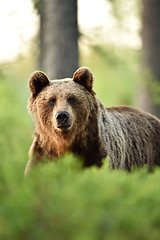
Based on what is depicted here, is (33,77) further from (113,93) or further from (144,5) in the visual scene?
(113,93)

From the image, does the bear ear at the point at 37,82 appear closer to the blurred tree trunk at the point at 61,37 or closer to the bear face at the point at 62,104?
the bear face at the point at 62,104

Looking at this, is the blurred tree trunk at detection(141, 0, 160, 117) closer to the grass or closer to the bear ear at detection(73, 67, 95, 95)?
the bear ear at detection(73, 67, 95, 95)

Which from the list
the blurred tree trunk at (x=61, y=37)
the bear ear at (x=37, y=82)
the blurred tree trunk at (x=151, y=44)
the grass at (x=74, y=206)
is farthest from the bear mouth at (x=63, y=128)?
the blurred tree trunk at (x=151, y=44)

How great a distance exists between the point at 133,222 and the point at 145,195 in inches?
14.1

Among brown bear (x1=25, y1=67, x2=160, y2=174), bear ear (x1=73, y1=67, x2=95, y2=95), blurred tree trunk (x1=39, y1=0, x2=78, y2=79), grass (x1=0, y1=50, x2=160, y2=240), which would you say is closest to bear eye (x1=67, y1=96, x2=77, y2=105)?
brown bear (x1=25, y1=67, x2=160, y2=174)

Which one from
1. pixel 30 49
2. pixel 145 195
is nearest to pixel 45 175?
pixel 145 195

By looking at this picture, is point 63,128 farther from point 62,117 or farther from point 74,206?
point 74,206

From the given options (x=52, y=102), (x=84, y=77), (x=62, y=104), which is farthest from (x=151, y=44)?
(x=62, y=104)

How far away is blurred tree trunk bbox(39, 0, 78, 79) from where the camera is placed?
870 centimetres

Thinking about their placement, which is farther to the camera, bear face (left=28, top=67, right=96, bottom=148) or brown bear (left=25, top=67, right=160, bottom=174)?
brown bear (left=25, top=67, right=160, bottom=174)

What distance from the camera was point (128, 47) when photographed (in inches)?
738

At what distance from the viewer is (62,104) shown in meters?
5.13

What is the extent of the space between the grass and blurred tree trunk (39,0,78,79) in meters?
5.97

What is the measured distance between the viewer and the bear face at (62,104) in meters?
5.05
